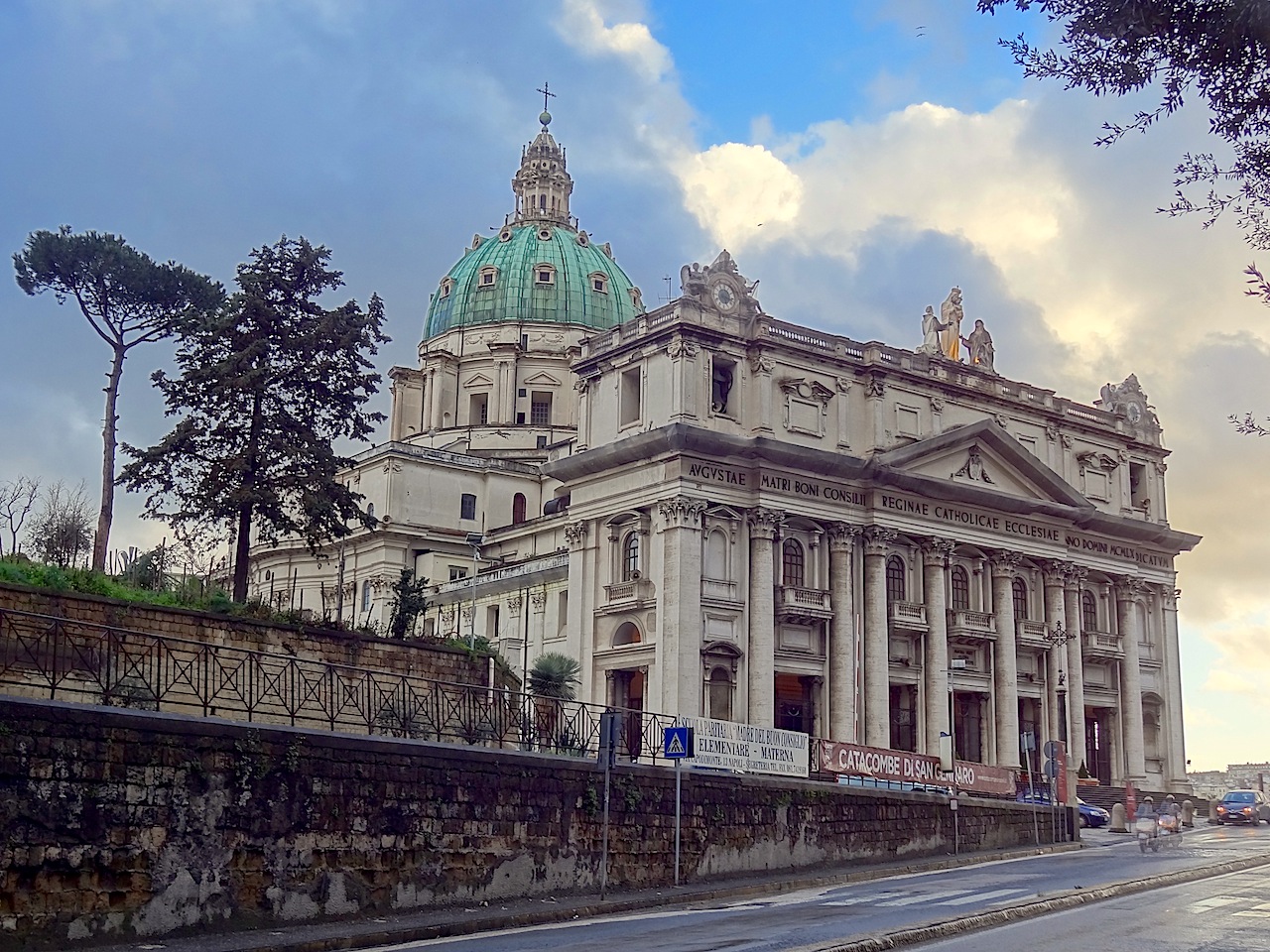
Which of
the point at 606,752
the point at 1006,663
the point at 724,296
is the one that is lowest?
the point at 606,752

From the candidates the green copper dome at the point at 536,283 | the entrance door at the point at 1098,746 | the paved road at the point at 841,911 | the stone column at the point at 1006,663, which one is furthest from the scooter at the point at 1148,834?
the green copper dome at the point at 536,283

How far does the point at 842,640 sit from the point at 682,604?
7.21m

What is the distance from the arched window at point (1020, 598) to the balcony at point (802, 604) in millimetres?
11796

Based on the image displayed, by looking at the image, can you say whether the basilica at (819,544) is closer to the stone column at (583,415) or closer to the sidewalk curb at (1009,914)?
the stone column at (583,415)

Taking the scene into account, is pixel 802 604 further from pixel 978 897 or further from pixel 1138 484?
pixel 978 897

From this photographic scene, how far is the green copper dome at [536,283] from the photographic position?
Result: 292ft

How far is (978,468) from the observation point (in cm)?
5991

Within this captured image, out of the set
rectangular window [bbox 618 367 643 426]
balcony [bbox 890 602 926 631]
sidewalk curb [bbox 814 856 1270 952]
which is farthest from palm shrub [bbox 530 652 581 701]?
sidewalk curb [bbox 814 856 1270 952]

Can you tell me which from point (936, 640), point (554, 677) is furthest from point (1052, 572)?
point (554, 677)

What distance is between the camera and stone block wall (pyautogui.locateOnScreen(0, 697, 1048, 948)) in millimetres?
17580

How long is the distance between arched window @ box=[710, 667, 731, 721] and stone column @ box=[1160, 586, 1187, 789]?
2700cm

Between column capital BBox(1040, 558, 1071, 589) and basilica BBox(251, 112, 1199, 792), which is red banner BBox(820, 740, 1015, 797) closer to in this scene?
basilica BBox(251, 112, 1199, 792)

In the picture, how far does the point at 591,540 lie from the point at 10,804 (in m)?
38.6

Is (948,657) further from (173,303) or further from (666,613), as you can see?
(173,303)
